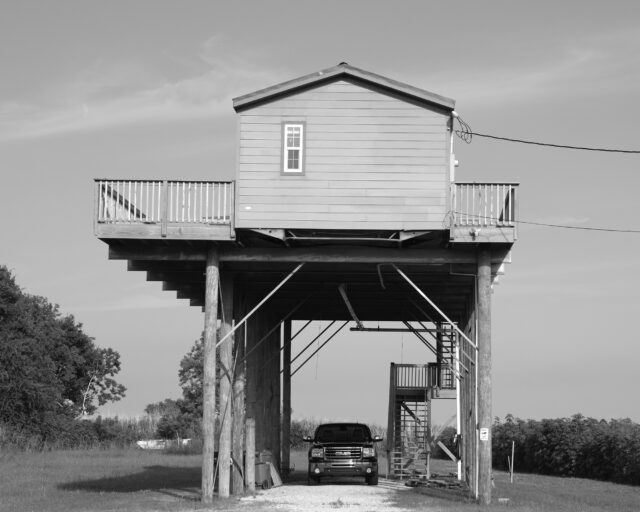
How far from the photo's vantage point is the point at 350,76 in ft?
93.2

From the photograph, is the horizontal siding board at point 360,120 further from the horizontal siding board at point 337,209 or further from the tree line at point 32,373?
the tree line at point 32,373

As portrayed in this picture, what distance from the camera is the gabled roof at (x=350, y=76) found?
28.2 meters

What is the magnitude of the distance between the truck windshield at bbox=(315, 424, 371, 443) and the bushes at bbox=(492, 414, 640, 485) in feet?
33.8

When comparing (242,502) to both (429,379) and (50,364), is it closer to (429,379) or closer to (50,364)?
(429,379)

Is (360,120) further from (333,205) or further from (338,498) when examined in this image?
(338,498)

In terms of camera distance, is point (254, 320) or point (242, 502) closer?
point (242, 502)

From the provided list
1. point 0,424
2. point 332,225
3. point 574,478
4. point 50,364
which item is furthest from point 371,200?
point 50,364

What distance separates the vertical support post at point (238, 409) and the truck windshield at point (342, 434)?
2.84 m

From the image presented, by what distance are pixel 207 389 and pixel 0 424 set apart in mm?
37768

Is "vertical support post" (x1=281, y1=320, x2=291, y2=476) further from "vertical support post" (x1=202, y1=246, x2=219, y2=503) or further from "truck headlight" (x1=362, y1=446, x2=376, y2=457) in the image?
"vertical support post" (x1=202, y1=246, x2=219, y2=503)

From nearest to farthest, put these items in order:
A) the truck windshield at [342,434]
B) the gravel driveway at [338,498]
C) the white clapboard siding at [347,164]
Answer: the gravel driveway at [338,498] < the white clapboard siding at [347,164] < the truck windshield at [342,434]

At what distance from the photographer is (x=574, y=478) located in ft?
142

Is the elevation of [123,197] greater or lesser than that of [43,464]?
greater

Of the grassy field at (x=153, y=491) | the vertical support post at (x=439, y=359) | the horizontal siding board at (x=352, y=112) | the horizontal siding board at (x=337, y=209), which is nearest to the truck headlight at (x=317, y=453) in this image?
the grassy field at (x=153, y=491)
